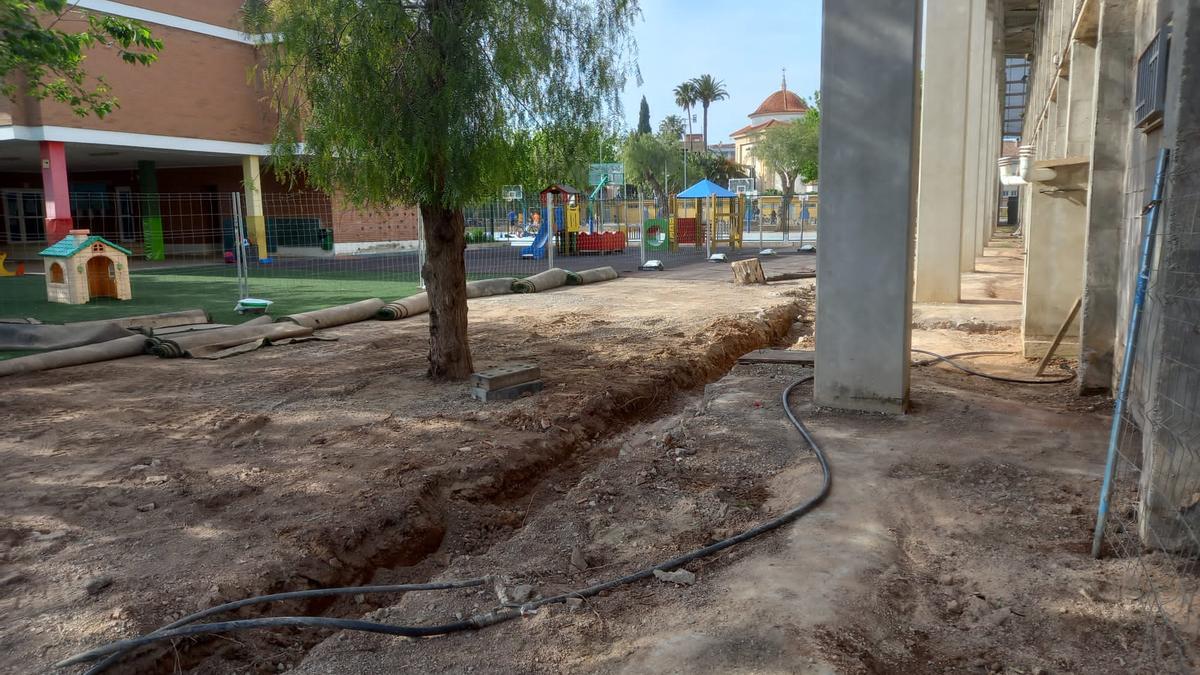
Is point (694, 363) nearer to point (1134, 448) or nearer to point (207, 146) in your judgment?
point (1134, 448)

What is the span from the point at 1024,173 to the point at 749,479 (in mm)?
5004

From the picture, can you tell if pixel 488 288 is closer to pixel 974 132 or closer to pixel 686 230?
pixel 974 132

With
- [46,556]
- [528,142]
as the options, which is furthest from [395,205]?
[46,556]

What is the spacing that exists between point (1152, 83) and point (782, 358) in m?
4.30

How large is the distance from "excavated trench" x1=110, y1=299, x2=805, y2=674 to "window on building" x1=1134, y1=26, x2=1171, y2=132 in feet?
13.8

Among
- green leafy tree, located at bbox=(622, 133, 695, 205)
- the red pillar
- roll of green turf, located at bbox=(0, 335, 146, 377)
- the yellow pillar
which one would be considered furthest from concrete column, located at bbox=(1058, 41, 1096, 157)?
green leafy tree, located at bbox=(622, 133, 695, 205)

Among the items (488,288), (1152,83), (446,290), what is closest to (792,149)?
(488,288)

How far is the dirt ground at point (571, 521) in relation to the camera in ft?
11.0

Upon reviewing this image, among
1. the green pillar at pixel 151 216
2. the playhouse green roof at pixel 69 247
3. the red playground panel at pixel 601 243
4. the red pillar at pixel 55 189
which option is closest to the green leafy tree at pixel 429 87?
the playhouse green roof at pixel 69 247

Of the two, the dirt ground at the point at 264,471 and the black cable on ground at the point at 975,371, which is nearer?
the dirt ground at the point at 264,471

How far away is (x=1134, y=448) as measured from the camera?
Answer: 5238 millimetres

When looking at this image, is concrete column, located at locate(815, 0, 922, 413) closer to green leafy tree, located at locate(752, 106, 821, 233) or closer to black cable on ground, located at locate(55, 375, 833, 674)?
black cable on ground, located at locate(55, 375, 833, 674)

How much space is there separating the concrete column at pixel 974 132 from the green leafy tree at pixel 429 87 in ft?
34.2

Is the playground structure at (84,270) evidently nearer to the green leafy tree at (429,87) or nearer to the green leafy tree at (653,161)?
the green leafy tree at (429,87)
